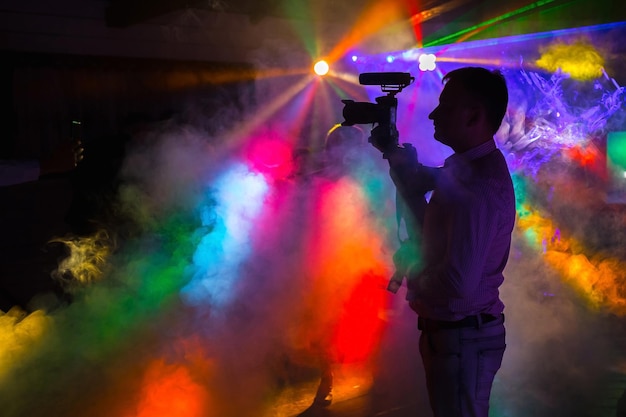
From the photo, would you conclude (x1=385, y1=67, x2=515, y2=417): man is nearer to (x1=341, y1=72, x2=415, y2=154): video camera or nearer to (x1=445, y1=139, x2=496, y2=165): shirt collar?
(x1=445, y1=139, x2=496, y2=165): shirt collar

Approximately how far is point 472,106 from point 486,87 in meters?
0.09

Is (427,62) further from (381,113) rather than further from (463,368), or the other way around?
(463,368)

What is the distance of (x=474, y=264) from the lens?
1.96 m

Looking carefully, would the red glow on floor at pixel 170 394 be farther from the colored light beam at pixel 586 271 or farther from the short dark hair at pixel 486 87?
the colored light beam at pixel 586 271

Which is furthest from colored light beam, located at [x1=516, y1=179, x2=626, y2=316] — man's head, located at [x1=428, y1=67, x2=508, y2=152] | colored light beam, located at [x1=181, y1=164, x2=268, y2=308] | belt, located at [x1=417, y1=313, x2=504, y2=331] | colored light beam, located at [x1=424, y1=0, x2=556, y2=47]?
man's head, located at [x1=428, y1=67, x2=508, y2=152]

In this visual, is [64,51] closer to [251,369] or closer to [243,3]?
[243,3]

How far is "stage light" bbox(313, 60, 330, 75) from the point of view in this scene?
7836 mm

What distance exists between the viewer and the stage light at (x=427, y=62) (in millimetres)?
7918

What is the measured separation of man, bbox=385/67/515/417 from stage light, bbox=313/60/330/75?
19.4 feet

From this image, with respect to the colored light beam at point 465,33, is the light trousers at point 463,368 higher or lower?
lower

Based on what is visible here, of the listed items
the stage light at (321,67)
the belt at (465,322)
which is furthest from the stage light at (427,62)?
the belt at (465,322)

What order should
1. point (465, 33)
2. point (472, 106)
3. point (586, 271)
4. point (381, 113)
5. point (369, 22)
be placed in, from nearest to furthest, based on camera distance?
point (472, 106) < point (381, 113) < point (586, 271) < point (369, 22) < point (465, 33)

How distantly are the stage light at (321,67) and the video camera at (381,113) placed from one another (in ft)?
17.3

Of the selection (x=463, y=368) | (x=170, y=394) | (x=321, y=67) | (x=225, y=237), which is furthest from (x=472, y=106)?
(x=321, y=67)
